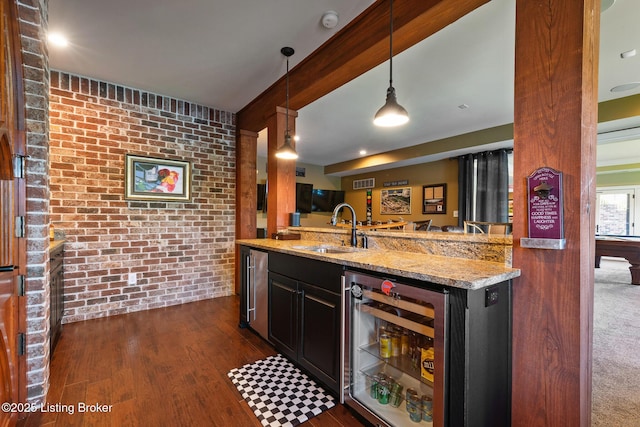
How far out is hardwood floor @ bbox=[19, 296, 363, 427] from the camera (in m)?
1.59

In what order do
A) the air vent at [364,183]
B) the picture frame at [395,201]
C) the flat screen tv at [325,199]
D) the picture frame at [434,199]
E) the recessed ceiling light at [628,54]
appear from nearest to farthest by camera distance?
the recessed ceiling light at [628,54] < the picture frame at [434,199] < the picture frame at [395,201] < the air vent at [364,183] < the flat screen tv at [325,199]

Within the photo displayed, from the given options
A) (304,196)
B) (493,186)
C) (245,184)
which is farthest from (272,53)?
(304,196)

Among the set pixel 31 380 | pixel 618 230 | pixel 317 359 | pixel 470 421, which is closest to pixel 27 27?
pixel 31 380

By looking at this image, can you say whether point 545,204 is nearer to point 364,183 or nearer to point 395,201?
point 395,201

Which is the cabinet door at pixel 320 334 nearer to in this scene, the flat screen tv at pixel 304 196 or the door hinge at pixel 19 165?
the door hinge at pixel 19 165

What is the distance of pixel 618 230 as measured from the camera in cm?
793

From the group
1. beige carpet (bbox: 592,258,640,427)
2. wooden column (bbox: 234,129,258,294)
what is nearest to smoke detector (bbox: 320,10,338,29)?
wooden column (bbox: 234,129,258,294)

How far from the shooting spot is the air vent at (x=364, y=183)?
25.8 feet

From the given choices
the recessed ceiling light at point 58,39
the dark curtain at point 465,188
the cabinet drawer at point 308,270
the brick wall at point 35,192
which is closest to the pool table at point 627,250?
the dark curtain at point 465,188

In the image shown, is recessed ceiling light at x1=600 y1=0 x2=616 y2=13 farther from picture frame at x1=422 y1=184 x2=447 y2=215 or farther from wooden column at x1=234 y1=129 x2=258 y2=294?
picture frame at x1=422 y1=184 x2=447 y2=215

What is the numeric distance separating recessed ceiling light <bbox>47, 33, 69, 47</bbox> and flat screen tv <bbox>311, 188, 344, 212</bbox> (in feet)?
19.8

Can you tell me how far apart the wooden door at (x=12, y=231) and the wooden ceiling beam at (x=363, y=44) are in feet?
6.30

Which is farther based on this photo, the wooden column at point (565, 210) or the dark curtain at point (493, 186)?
the dark curtain at point (493, 186)

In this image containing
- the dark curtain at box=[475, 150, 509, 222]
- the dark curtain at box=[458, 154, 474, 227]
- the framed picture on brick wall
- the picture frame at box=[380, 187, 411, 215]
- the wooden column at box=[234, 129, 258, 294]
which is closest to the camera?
the framed picture on brick wall
